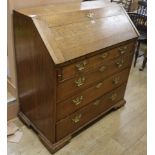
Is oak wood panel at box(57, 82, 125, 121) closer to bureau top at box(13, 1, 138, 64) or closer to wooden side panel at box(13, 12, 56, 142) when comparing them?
wooden side panel at box(13, 12, 56, 142)

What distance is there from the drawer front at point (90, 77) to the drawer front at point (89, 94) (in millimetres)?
58

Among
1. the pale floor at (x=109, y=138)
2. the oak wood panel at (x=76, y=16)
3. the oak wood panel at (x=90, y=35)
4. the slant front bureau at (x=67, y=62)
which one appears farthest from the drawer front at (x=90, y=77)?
the pale floor at (x=109, y=138)

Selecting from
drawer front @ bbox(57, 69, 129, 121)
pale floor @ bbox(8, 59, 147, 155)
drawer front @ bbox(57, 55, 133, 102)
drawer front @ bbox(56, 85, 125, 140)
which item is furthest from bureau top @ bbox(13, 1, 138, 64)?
pale floor @ bbox(8, 59, 147, 155)

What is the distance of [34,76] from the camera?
1601 millimetres

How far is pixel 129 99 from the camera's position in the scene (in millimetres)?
2488

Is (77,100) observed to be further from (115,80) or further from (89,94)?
(115,80)

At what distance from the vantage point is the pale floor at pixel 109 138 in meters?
1.74

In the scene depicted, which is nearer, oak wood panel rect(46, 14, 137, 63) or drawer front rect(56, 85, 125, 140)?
oak wood panel rect(46, 14, 137, 63)

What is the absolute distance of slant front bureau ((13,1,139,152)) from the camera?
4.64 feet

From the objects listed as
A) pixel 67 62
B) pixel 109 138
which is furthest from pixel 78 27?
pixel 109 138

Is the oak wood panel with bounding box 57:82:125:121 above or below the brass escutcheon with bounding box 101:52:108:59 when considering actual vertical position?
below

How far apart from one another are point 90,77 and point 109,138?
0.65 meters

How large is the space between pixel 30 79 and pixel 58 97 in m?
0.33

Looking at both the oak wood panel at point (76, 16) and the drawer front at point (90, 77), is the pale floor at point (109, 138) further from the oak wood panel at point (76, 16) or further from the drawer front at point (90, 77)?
the oak wood panel at point (76, 16)
